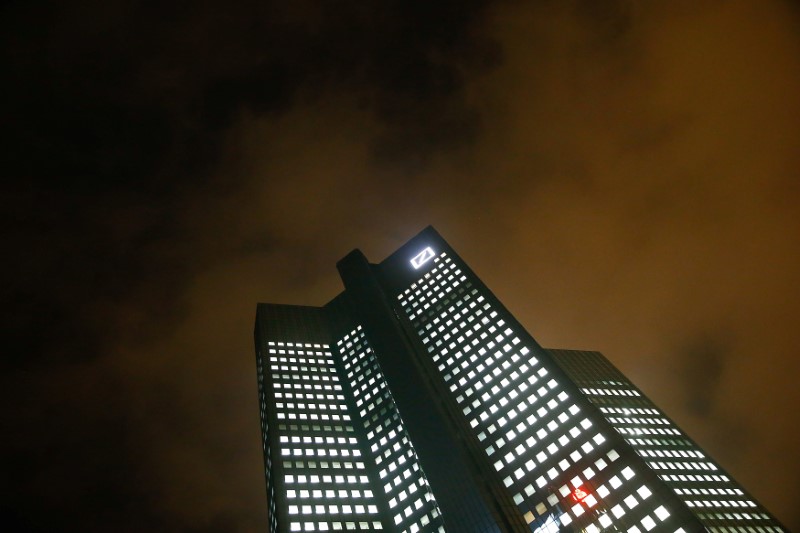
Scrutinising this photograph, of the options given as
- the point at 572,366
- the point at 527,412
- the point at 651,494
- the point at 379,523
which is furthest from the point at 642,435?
the point at 379,523

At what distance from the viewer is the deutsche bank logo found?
4739 inches

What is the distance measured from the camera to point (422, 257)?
12162cm

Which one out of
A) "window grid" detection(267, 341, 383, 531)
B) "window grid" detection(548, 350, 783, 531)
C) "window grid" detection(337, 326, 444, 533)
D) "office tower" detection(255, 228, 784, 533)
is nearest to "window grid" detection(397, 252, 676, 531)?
"office tower" detection(255, 228, 784, 533)

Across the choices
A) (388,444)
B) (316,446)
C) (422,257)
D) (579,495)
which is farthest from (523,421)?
(422,257)

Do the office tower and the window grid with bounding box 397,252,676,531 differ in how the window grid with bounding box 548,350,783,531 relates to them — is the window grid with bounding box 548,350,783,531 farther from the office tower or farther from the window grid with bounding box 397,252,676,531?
the window grid with bounding box 397,252,676,531

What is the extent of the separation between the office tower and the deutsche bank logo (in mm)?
539

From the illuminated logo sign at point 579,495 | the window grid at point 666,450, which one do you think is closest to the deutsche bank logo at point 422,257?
the window grid at point 666,450

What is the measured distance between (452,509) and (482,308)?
40.5 metres

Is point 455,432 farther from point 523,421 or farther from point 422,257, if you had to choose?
point 422,257

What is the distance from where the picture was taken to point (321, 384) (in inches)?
3986

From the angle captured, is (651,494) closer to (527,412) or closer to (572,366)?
(527,412)

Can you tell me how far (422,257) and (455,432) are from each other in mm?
52629

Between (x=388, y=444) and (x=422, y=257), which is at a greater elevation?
(x=422, y=257)

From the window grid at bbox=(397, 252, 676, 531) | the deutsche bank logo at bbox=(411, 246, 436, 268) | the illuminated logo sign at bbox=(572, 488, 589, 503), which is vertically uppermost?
the deutsche bank logo at bbox=(411, 246, 436, 268)
